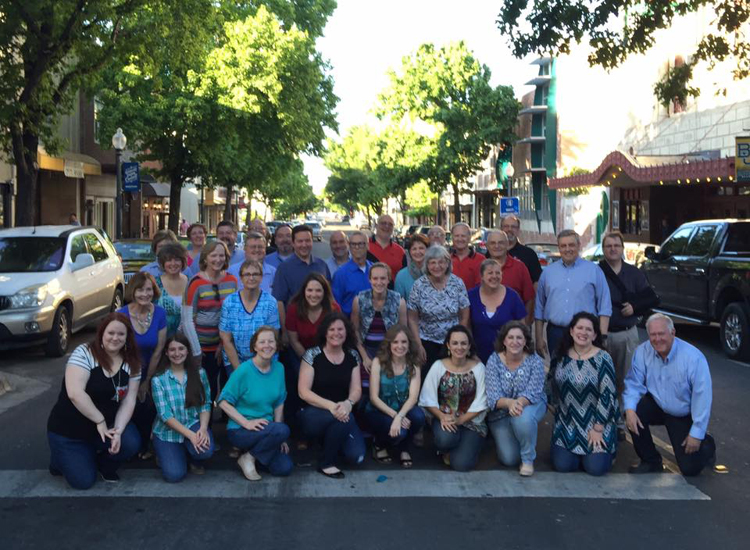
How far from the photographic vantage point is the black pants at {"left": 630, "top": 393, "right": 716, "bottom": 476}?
664 centimetres

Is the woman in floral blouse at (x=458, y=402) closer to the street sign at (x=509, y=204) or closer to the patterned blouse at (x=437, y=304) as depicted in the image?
the patterned blouse at (x=437, y=304)

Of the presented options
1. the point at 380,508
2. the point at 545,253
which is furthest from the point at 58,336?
the point at 545,253

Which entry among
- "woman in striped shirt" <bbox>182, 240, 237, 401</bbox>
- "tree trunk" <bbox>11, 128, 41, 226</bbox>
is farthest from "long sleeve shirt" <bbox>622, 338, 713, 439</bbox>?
"tree trunk" <bbox>11, 128, 41, 226</bbox>

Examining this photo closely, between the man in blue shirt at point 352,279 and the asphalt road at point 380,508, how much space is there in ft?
5.21

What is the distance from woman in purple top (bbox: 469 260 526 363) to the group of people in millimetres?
12

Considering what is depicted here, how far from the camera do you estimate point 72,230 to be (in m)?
13.6

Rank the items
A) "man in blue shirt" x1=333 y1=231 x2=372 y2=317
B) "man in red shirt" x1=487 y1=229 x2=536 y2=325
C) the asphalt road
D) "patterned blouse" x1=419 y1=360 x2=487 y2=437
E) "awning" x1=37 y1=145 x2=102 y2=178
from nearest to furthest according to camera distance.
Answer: the asphalt road < "patterned blouse" x1=419 y1=360 x2=487 y2=437 < "man in blue shirt" x1=333 y1=231 x2=372 y2=317 < "man in red shirt" x1=487 y1=229 x2=536 y2=325 < "awning" x1=37 y1=145 x2=102 y2=178

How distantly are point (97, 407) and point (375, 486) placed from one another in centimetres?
207

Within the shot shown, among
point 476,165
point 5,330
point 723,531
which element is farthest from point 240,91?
point 723,531

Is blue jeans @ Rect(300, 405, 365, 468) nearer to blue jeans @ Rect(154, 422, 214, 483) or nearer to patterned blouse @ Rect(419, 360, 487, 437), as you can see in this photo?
patterned blouse @ Rect(419, 360, 487, 437)

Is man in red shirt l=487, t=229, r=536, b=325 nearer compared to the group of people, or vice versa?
the group of people

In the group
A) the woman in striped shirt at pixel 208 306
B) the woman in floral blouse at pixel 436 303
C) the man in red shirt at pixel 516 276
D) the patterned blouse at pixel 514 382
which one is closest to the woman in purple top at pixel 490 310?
the woman in floral blouse at pixel 436 303

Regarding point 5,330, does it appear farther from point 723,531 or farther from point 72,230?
point 723,531

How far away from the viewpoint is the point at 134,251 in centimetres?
1814
